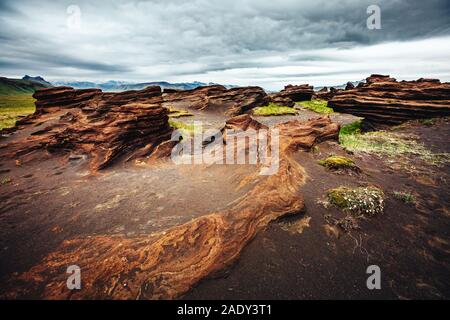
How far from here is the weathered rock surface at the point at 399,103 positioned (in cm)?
2156

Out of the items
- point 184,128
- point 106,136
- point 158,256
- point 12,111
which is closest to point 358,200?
point 158,256

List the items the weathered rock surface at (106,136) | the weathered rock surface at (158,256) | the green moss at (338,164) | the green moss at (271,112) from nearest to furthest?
the weathered rock surface at (158,256)
the green moss at (338,164)
the weathered rock surface at (106,136)
the green moss at (271,112)

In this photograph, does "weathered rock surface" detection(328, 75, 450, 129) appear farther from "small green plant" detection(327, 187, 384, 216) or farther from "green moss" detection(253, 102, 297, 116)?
"small green plant" detection(327, 187, 384, 216)

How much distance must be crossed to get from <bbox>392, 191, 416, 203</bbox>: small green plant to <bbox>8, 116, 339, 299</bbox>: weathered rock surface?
407 cm

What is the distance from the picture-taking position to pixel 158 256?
5.71 m

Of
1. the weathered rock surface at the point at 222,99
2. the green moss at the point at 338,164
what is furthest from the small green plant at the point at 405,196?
the weathered rock surface at the point at 222,99

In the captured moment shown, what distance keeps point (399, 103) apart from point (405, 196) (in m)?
18.7

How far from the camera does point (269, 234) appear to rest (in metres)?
6.49

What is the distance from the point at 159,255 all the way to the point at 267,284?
272 centimetres

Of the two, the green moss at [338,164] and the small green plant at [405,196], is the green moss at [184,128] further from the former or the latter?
the small green plant at [405,196]

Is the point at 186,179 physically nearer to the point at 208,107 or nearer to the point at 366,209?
the point at 366,209

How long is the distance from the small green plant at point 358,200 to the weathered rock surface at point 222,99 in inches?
1151

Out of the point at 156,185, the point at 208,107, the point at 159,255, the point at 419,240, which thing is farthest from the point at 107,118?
the point at 208,107

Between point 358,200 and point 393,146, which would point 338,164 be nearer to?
point 358,200
